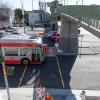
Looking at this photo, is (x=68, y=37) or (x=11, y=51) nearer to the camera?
(x=11, y=51)

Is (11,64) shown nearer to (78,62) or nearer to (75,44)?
(78,62)

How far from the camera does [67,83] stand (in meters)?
24.8

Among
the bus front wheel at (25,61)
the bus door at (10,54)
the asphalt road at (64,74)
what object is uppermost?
the bus door at (10,54)

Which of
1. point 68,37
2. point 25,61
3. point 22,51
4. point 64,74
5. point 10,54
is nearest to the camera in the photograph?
point 64,74

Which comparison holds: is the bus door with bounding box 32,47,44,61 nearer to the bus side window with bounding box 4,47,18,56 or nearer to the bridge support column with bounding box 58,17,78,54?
the bus side window with bounding box 4,47,18,56

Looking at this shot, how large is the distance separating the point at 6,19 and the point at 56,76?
2774 inches

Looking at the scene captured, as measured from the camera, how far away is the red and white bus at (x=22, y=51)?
32344mm

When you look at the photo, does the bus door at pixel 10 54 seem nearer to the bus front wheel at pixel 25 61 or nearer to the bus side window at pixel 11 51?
the bus side window at pixel 11 51

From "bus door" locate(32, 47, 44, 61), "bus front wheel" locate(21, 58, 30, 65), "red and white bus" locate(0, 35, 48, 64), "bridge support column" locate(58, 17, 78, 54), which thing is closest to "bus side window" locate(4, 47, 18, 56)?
"red and white bus" locate(0, 35, 48, 64)

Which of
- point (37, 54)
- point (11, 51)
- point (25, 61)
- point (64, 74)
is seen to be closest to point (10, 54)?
point (11, 51)

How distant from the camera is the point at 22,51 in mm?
32625

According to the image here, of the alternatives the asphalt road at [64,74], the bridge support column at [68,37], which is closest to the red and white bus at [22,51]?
the asphalt road at [64,74]

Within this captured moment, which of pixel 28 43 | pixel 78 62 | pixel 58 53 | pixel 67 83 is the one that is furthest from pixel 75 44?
pixel 67 83

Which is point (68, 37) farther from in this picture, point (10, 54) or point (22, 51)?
point (10, 54)
